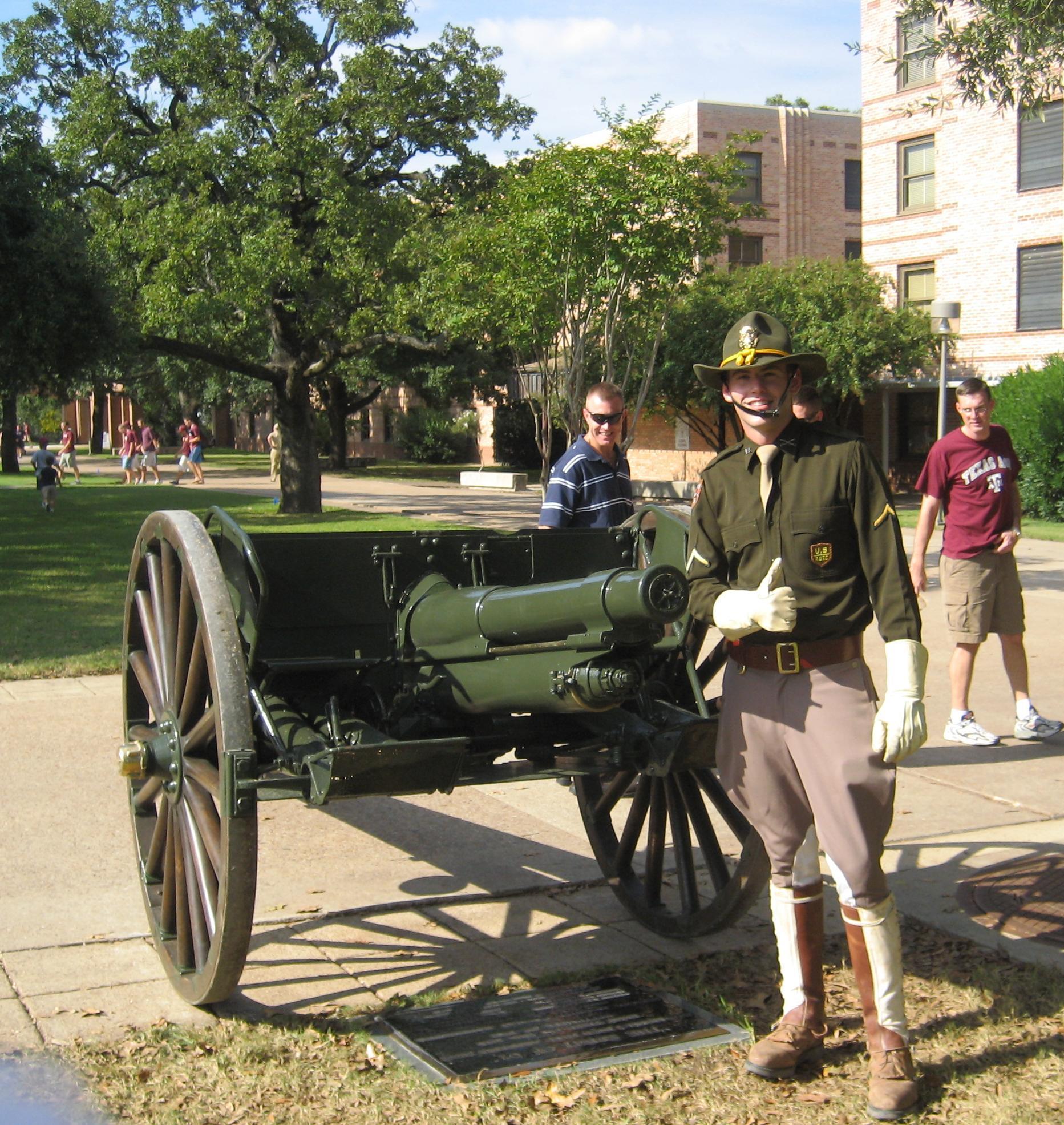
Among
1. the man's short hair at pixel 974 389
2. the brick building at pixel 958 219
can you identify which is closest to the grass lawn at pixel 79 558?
the man's short hair at pixel 974 389

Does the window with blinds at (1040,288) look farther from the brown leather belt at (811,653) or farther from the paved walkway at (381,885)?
the brown leather belt at (811,653)

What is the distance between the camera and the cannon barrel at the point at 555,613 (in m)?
3.16

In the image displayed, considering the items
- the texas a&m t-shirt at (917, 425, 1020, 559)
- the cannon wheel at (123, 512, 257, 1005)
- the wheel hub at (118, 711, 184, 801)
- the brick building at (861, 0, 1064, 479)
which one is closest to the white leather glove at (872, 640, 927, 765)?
the cannon wheel at (123, 512, 257, 1005)

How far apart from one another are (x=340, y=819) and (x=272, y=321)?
18638 mm

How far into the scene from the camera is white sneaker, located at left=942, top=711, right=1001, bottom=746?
7.25m

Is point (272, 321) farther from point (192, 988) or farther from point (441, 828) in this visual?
point (192, 988)

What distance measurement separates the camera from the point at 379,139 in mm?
23156

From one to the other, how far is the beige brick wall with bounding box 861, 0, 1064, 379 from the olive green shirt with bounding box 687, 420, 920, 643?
82.3 ft

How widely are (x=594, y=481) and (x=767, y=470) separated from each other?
7.74 ft

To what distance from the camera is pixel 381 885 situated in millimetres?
5125

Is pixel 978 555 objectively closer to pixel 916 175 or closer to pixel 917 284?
pixel 917 284

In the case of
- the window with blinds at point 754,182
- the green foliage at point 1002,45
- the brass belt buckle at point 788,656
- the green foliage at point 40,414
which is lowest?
the brass belt buckle at point 788,656

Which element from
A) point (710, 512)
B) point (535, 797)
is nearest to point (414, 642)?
point (710, 512)

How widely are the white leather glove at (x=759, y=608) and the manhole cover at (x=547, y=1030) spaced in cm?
118
